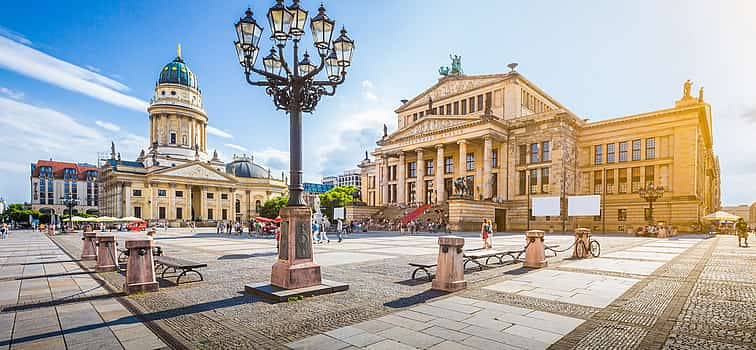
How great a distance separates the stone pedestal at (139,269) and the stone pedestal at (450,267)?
257 inches

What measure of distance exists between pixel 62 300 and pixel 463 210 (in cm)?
3449

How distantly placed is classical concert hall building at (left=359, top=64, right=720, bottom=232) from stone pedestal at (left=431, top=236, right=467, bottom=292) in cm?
3029

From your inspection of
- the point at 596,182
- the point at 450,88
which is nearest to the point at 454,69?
the point at 450,88

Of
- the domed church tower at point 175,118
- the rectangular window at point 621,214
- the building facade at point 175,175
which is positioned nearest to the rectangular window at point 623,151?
the rectangular window at point 621,214

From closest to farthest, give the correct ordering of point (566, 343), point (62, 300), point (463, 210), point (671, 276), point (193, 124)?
1. point (566, 343)
2. point (62, 300)
3. point (671, 276)
4. point (463, 210)
5. point (193, 124)

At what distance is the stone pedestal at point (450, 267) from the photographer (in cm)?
806

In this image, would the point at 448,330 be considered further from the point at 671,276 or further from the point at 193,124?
the point at 193,124

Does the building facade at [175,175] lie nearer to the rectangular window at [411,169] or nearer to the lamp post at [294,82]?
the rectangular window at [411,169]

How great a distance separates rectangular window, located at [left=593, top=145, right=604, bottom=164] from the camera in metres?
44.9

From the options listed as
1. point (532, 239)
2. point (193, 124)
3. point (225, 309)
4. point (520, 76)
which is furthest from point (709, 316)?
point (193, 124)

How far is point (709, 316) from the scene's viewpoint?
20.2 ft

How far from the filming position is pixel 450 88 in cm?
5672

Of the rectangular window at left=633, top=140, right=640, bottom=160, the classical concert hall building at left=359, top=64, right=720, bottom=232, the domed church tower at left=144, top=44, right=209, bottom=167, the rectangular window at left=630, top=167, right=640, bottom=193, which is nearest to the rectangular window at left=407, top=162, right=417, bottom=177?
the classical concert hall building at left=359, top=64, right=720, bottom=232

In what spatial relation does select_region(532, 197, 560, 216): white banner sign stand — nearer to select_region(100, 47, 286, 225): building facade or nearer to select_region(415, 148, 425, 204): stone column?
select_region(415, 148, 425, 204): stone column
